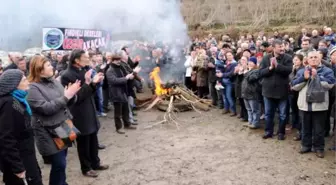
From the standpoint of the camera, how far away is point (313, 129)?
5.95 meters

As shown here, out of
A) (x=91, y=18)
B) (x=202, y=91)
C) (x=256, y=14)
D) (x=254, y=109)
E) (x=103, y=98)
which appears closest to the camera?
(x=254, y=109)

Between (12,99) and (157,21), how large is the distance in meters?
12.0

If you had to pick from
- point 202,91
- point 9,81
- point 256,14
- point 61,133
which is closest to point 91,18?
point 202,91

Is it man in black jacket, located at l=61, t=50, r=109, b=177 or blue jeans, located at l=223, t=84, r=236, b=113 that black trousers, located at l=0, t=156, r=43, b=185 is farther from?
blue jeans, located at l=223, t=84, r=236, b=113

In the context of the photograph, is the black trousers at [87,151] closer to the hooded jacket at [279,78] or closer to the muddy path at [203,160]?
the muddy path at [203,160]

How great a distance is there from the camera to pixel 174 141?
7273 mm

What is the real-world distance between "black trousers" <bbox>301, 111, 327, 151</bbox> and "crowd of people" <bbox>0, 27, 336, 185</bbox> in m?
0.02

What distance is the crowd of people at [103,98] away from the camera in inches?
137

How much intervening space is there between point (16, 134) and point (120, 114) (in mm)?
4548

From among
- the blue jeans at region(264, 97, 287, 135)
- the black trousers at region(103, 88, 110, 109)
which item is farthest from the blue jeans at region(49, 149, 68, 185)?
the black trousers at region(103, 88, 110, 109)

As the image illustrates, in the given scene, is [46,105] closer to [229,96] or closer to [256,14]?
[229,96]

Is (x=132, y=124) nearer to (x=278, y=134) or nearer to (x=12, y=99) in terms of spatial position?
(x=278, y=134)

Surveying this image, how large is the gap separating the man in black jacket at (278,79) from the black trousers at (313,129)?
2.67 feet

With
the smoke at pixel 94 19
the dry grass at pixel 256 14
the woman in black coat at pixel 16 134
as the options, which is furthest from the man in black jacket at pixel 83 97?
the dry grass at pixel 256 14
